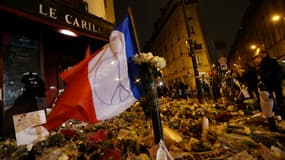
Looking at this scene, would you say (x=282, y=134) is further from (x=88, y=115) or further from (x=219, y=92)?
(x=219, y=92)

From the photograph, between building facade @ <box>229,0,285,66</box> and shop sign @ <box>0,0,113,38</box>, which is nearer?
shop sign @ <box>0,0,113,38</box>

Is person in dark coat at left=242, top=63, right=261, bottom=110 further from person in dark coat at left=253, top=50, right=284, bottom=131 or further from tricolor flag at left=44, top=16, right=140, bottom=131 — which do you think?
tricolor flag at left=44, top=16, right=140, bottom=131

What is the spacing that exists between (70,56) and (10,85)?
2.62 metres

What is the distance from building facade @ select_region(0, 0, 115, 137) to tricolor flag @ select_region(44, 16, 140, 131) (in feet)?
7.13

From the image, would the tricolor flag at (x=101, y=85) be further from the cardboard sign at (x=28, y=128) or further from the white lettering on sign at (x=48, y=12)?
the white lettering on sign at (x=48, y=12)

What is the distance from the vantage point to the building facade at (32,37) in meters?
3.97

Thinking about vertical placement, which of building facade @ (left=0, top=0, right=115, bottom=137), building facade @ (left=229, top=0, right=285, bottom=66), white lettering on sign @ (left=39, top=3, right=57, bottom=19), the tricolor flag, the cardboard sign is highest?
building facade @ (left=229, top=0, right=285, bottom=66)

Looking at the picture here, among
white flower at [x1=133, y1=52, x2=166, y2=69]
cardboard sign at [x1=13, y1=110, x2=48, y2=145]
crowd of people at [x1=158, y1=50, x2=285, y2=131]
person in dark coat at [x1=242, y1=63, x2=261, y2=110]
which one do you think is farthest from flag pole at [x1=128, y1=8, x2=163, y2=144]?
person in dark coat at [x1=242, y1=63, x2=261, y2=110]

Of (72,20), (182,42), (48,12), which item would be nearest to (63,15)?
(72,20)

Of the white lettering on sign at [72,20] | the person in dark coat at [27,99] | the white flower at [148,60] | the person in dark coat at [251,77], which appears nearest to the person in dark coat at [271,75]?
the person in dark coat at [251,77]

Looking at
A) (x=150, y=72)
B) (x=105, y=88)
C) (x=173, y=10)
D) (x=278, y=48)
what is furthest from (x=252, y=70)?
(x=173, y=10)

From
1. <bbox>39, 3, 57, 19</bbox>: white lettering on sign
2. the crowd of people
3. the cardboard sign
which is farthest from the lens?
the crowd of people

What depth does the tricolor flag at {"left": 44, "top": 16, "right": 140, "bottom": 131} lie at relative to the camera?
7.74 ft

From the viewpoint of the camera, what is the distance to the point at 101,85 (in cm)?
262
